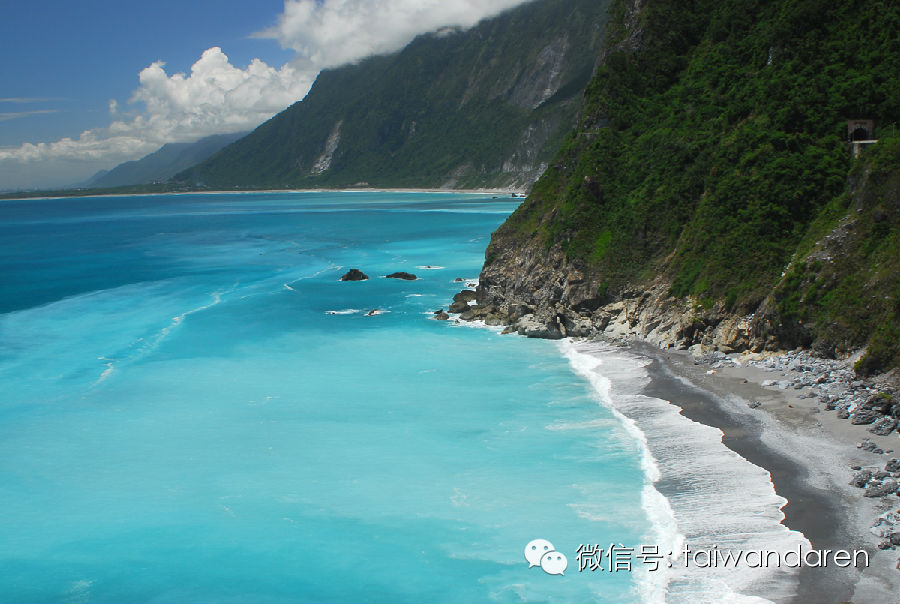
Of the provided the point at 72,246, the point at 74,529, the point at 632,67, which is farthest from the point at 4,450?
the point at 72,246

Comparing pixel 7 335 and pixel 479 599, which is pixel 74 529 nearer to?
pixel 479 599

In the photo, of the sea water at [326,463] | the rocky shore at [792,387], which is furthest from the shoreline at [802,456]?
the sea water at [326,463]

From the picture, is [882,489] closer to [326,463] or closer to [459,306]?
[326,463]

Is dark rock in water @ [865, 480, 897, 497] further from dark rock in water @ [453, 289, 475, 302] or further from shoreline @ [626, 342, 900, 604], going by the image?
dark rock in water @ [453, 289, 475, 302]

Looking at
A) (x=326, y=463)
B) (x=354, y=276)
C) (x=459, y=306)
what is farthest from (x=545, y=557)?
(x=354, y=276)

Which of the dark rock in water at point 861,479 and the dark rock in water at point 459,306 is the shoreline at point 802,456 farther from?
the dark rock in water at point 459,306

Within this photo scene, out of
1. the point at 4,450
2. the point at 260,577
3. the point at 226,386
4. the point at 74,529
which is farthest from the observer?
the point at 226,386

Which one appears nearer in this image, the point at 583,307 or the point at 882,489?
the point at 882,489
